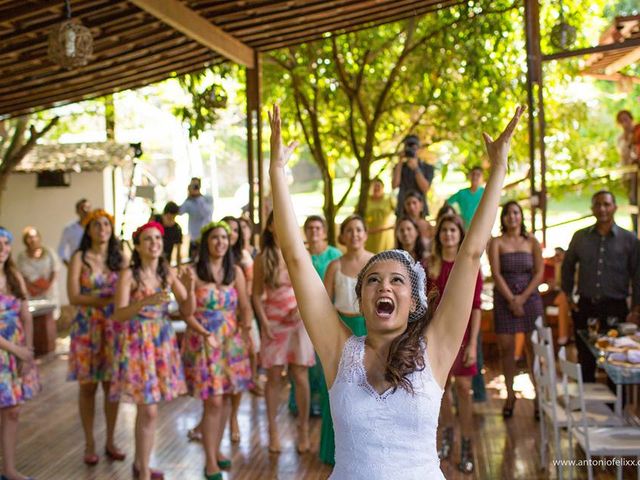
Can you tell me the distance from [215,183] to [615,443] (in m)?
26.3

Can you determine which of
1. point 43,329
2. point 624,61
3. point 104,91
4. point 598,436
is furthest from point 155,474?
point 624,61

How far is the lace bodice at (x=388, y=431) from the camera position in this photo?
2.46 m

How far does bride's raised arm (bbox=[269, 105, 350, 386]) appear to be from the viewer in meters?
2.67

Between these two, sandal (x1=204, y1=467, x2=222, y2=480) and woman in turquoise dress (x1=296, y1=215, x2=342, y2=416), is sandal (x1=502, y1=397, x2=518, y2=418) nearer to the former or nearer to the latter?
woman in turquoise dress (x1=296, y1=215, x2=342, y2=416)

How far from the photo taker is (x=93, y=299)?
20.4 ft

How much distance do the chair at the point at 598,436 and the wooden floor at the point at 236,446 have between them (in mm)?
577

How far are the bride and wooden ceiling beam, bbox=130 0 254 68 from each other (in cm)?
416

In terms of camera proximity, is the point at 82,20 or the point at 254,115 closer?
the point at 82,20

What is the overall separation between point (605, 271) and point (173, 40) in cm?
405

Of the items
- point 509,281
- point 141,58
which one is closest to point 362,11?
point 141,58

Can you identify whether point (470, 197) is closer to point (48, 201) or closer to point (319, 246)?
→ point (319, 246)

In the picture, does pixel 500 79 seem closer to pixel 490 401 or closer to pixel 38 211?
pixel 490 401

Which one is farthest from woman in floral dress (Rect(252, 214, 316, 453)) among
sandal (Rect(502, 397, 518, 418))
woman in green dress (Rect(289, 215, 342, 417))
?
sandal (Rect(502, 397, 518, 418))

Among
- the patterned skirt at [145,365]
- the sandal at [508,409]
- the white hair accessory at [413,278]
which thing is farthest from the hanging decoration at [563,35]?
the white hair accessory at [413,278]
